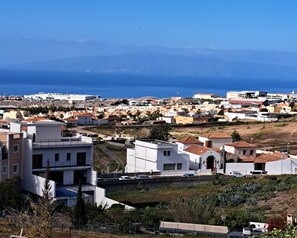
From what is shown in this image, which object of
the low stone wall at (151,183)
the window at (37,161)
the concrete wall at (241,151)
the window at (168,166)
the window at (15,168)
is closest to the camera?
the window at (15,168)

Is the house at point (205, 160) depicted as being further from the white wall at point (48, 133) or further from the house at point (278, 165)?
the white wall at point (48, 133)

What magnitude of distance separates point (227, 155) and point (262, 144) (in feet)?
50.2

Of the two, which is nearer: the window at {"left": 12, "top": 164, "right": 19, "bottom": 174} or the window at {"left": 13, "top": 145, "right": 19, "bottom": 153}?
the window at {"left": 13, "top": 145, "right": 19, "bottom": 153}

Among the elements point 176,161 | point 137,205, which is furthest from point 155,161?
point 137,205

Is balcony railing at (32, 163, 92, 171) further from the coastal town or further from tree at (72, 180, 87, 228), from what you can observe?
tree at (72, 180, 87, 228)

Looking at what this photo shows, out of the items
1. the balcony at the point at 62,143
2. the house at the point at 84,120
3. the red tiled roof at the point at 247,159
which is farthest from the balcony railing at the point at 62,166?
the house at the point at 84,120

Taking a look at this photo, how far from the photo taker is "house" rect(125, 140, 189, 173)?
41.3 meters

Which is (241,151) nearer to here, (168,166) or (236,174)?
(236,174)

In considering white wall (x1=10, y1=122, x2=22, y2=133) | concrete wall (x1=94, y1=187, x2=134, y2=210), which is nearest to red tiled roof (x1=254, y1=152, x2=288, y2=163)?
concrete wall (x1=94, y1=187, x2=134, y2=210)

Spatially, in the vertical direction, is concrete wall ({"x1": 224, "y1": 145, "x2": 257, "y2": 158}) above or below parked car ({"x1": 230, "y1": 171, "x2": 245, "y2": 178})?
above

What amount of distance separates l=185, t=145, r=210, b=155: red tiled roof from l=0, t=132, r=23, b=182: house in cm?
1447

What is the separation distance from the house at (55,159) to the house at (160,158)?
24.0 ft

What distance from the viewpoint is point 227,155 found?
44750 millimetres

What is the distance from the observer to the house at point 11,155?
31.2m
